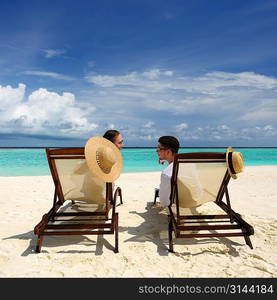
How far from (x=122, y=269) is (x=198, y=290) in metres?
0.84

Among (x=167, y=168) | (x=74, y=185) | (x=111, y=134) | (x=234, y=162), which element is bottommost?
(x=74, y=185)

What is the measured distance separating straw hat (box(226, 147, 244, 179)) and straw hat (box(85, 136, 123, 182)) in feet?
5.22

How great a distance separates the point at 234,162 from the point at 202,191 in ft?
2.26

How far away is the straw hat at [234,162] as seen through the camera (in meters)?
3.11

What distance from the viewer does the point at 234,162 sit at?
10.4 feet

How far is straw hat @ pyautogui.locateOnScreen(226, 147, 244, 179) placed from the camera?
3.11 metres

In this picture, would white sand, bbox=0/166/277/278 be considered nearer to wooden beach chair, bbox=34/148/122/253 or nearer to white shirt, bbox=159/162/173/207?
wooden beach chair, bbox=34/148/122/253

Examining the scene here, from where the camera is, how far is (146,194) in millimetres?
6656

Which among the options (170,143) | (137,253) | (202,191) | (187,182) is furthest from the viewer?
(170,143)

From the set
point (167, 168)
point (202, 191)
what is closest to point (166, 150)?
point (167, 168)

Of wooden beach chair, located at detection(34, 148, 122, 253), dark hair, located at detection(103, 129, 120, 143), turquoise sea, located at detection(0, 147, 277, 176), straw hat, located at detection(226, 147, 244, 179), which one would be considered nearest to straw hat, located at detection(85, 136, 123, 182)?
wooden beach chair, located at detection(34, 148, 122, 253)

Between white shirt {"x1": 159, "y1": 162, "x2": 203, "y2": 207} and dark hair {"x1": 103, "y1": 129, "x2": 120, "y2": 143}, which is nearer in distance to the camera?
white shirt {"x1": 159, "y1": 162, "x2": 203, "y2": 207}

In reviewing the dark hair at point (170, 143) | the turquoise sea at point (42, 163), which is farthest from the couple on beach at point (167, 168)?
the turquoise sea at point (42, 163)

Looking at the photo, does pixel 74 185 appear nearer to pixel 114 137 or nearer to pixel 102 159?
pixel 102 159
